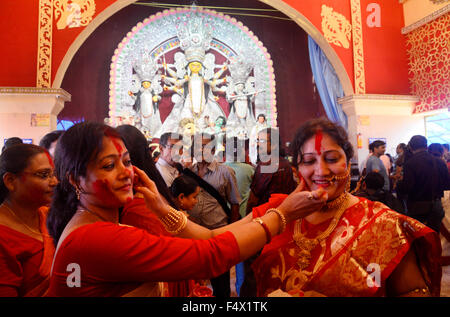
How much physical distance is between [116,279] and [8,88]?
5764 mm

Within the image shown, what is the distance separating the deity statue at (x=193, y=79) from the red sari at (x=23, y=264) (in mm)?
6870

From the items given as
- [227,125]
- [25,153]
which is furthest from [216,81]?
[25,153]

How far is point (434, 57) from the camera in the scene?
257 inches

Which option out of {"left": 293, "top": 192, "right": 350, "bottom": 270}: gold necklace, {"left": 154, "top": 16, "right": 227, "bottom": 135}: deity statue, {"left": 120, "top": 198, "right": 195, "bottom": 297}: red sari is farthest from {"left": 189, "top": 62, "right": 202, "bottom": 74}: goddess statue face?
{"left": 293, "top": 192, "right": 350, "bottom": 270}: gold necklace

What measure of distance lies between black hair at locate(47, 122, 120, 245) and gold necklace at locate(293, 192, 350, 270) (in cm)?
84

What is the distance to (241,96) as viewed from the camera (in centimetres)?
864

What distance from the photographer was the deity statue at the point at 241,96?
28.1 ft

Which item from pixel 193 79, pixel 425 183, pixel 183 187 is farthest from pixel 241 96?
pixel 183 187

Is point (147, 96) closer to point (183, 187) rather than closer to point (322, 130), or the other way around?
point (183, 187)

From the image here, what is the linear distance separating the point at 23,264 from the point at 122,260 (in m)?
0.71

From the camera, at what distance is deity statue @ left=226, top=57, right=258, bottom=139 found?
28.1 ft

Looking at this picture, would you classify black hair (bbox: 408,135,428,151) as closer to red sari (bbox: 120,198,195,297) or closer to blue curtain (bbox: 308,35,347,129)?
red sari (bbox: 120,198,195,297)

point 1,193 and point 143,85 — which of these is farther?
point 143,85

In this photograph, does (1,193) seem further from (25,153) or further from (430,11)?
(430,11)
